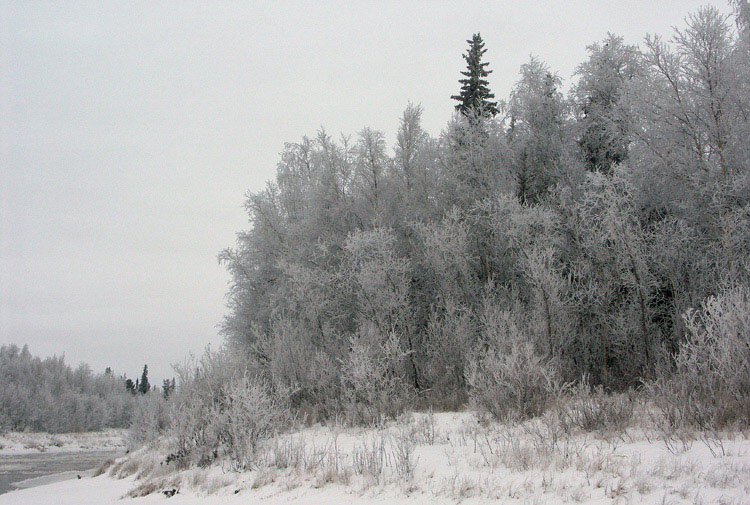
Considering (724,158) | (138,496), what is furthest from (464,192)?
(138,496)

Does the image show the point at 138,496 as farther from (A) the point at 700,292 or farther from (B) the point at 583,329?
(A) the point at 700,292

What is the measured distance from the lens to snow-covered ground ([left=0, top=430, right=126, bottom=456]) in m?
40.1

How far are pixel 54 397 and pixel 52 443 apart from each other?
946 inches

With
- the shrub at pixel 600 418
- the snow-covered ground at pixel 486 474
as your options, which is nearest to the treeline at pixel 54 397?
the snow-covered ground at pixel 486 474

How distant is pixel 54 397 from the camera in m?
65.4

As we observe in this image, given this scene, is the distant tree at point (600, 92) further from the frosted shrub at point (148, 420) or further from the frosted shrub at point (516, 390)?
the frosted shrub at point (148, 420)

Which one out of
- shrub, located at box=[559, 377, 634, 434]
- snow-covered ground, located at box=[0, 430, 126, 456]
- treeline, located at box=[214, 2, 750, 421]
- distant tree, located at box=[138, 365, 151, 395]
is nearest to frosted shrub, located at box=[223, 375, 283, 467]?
treeline, located at box=[214, 2, 750, 421]

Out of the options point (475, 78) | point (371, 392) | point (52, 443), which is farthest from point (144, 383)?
point (371, 392)

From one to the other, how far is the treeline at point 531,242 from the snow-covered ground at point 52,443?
27482mm

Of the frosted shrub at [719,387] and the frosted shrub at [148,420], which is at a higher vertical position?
the frosted shrub at [719,387]

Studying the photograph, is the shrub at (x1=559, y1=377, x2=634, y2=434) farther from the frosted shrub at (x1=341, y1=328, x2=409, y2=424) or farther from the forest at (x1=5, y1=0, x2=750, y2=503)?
the frosted shrub at (x1=341, y1=328, x2=409, y2=424)

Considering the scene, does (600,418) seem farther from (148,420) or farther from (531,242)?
(148,420)

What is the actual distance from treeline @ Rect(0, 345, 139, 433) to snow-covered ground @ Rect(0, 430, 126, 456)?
4.19 meters

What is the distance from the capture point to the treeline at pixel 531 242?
1438cm
